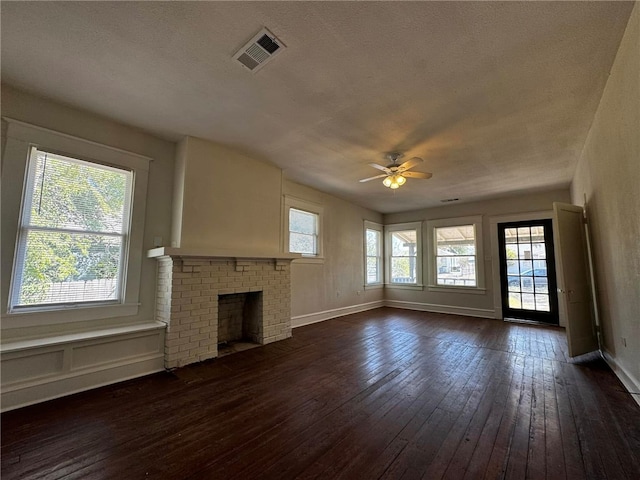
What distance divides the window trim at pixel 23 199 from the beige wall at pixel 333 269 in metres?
2.53

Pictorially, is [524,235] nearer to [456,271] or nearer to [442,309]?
[456,271]

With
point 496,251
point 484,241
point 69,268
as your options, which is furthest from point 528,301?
point 69,268

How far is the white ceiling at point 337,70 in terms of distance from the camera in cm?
184

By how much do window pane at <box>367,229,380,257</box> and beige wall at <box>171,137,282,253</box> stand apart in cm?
371

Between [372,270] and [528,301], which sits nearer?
[528,301]

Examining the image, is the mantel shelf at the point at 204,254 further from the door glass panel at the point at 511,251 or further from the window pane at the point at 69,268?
the door glass panel at the point at 511,251

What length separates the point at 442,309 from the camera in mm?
6902

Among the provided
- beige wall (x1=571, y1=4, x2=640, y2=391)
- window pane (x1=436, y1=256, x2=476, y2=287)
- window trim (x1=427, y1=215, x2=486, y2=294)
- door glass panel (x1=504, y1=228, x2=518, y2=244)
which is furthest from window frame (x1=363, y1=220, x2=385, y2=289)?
beige wall (x1=571, y1=4, x2=640, y2=391)

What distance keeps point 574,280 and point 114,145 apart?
6.02 metres

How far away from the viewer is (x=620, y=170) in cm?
242

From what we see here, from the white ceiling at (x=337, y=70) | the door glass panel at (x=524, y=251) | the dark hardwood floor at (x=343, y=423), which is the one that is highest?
the white ceiling at (x=337, y=70)

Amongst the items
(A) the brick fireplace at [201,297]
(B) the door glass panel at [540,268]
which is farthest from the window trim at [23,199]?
(B) the door glass panel at [540,268]

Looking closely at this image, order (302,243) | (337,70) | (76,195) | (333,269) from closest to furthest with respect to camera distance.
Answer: (337,70) < (76,195) < (302,243) < (333,269)

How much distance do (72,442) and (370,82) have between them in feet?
11.9
